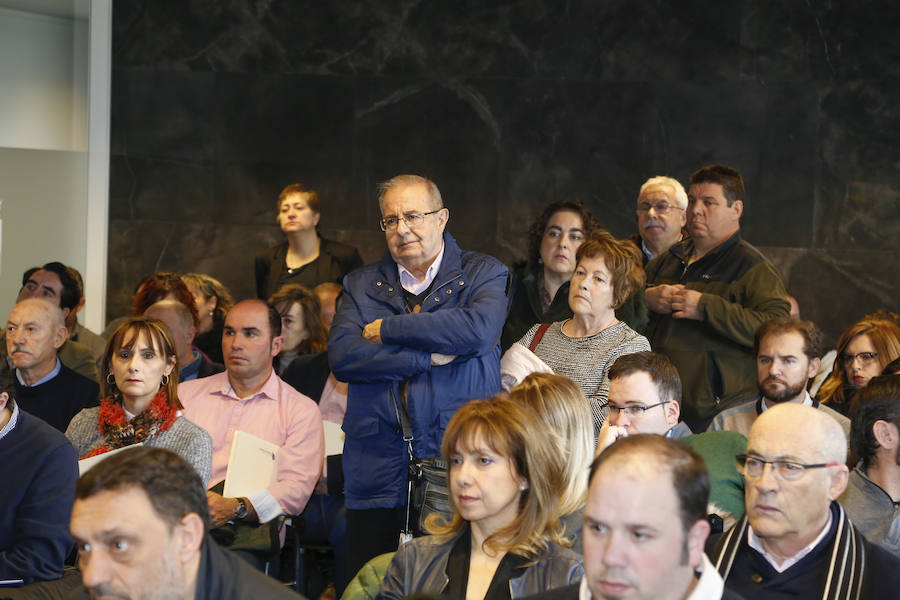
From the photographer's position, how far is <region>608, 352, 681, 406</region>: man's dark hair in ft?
11.9

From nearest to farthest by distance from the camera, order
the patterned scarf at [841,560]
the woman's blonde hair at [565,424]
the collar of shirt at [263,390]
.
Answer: the patterned scarf at [841,560] < the woman's blonde hair at [565,424] < the collar of shirt at [263,390]

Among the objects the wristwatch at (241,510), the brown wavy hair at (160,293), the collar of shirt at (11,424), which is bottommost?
the wristwatch at (241,510)

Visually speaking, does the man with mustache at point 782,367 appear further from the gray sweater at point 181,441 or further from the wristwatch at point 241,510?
the gray sweater at point 181,441

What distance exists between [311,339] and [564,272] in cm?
146

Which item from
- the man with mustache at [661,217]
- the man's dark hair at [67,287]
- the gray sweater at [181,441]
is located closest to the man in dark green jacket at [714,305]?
the man with mustache at [661,217]

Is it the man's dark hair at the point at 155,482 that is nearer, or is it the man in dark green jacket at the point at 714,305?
the man's dark hair at the point at 155,482

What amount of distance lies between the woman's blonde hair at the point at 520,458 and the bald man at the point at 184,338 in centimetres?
243

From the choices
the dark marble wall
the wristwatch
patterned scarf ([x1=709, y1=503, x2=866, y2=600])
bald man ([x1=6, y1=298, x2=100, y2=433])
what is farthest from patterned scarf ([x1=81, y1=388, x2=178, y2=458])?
the dark marble wall

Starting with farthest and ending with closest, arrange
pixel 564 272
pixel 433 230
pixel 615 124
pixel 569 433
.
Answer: pixel 615 124, pixel 564 272, pixel 433 230, pixel 569 433

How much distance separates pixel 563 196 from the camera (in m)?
7.03

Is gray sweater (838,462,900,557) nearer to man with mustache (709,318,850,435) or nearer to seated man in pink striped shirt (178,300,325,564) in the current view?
man with mustache (709,318,850,435)

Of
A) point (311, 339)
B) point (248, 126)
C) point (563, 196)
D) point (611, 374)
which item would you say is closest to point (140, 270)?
point (248, 126)

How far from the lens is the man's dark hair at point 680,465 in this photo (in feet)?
6.89

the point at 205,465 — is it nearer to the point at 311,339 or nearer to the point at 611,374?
the point at 611,374
